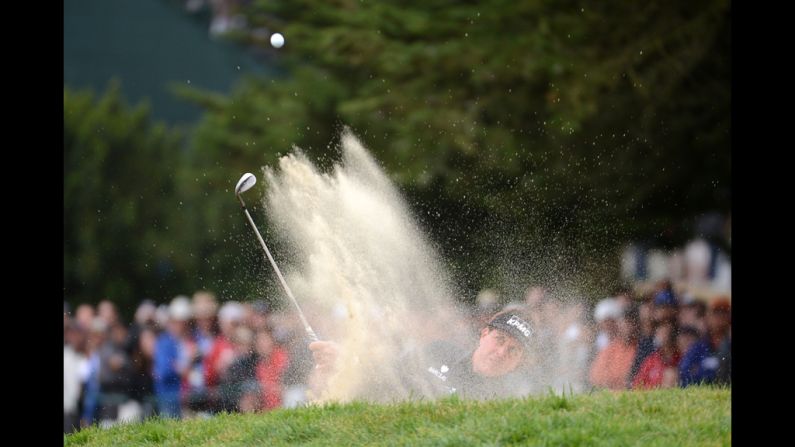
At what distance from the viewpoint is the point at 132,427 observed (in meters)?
7.91

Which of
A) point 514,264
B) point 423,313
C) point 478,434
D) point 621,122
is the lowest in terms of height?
point 478,434

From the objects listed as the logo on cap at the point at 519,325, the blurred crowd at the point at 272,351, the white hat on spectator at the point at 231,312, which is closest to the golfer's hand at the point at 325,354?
the blurred crowd at the point at 272,351

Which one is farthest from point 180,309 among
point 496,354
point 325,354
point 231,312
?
point 496,354

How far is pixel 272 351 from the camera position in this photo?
36.7 feet

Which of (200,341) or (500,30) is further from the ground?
(500,30)

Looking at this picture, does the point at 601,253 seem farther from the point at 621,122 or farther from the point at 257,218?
the point at 257,218

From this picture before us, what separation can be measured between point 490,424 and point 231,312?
6950 millimetres

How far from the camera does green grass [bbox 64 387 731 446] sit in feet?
20.0

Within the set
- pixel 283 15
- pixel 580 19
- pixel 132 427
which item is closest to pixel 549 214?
pixel 580 19

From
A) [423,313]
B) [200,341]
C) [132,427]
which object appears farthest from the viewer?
[200,341]

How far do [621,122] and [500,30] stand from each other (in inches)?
72.0

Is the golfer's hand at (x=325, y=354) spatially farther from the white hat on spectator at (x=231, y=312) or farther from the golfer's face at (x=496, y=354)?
the white hat on spectator at (x=231, y=312)

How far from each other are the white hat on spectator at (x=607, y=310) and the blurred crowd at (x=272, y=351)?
14 millimetres

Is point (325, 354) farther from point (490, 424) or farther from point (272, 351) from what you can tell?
point (272, 351)
